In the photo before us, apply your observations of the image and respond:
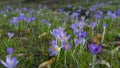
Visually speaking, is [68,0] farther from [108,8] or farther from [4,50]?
[4,50]

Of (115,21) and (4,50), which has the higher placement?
(4,50)

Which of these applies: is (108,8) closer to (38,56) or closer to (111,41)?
(111,41)

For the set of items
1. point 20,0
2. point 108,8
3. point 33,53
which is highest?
point 33,53

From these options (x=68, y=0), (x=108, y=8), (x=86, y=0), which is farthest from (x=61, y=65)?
(x=68, y=0)

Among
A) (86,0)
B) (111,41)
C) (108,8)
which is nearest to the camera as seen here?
(111,41)

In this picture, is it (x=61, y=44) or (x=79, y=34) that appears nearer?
(x=61, y=44)

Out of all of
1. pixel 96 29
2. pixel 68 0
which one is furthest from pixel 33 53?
pixel 68 0

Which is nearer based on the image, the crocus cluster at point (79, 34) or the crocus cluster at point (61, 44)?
the crocus cluster at point (61, 44)

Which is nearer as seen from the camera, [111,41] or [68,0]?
[111,41]

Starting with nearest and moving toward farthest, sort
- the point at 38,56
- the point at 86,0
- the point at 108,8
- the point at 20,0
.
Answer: the point at 38,56, the point at 108,8, the point at 86,0, the point at 20,0

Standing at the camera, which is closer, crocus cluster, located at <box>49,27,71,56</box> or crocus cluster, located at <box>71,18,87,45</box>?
crocus cluster, located at <box>49,27,71,56</box>
